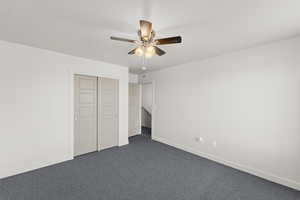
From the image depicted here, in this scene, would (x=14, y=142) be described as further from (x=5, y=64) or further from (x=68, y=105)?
(x=5, y=64)

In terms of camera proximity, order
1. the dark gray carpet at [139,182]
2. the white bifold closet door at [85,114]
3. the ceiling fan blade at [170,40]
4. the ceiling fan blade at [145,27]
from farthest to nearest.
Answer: the white bifold closet door at [85,114] → the dark gray carpet at [139,182] → the ceiling fan blade at [170,40] → the ceiling fan blade at [145,27]

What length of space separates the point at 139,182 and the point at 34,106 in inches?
95.9

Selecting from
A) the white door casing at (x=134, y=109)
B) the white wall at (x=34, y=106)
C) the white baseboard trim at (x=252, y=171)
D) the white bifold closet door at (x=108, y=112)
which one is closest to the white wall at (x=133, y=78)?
the white door casing at (x=134, y=109)

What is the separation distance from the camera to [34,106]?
8.32 ft

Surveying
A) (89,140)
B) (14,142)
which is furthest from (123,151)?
(14,142)

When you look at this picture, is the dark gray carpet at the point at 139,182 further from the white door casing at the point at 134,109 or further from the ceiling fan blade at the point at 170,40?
the ceiling fan blade at the point at 170,40

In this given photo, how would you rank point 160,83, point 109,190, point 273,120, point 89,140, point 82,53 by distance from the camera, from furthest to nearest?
point 160,83
point 89,140
point 82,53
point 273,120
point 109,190

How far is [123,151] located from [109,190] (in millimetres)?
1465

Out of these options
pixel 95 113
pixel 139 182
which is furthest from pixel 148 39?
pixel 95 113

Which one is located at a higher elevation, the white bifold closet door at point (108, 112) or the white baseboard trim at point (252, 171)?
the white bifold closet door at point (108, 112)

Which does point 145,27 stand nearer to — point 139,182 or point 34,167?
point 139,182

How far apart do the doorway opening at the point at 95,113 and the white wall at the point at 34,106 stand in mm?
176

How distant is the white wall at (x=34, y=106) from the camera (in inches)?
89.9

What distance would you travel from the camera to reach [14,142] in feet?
7.69
